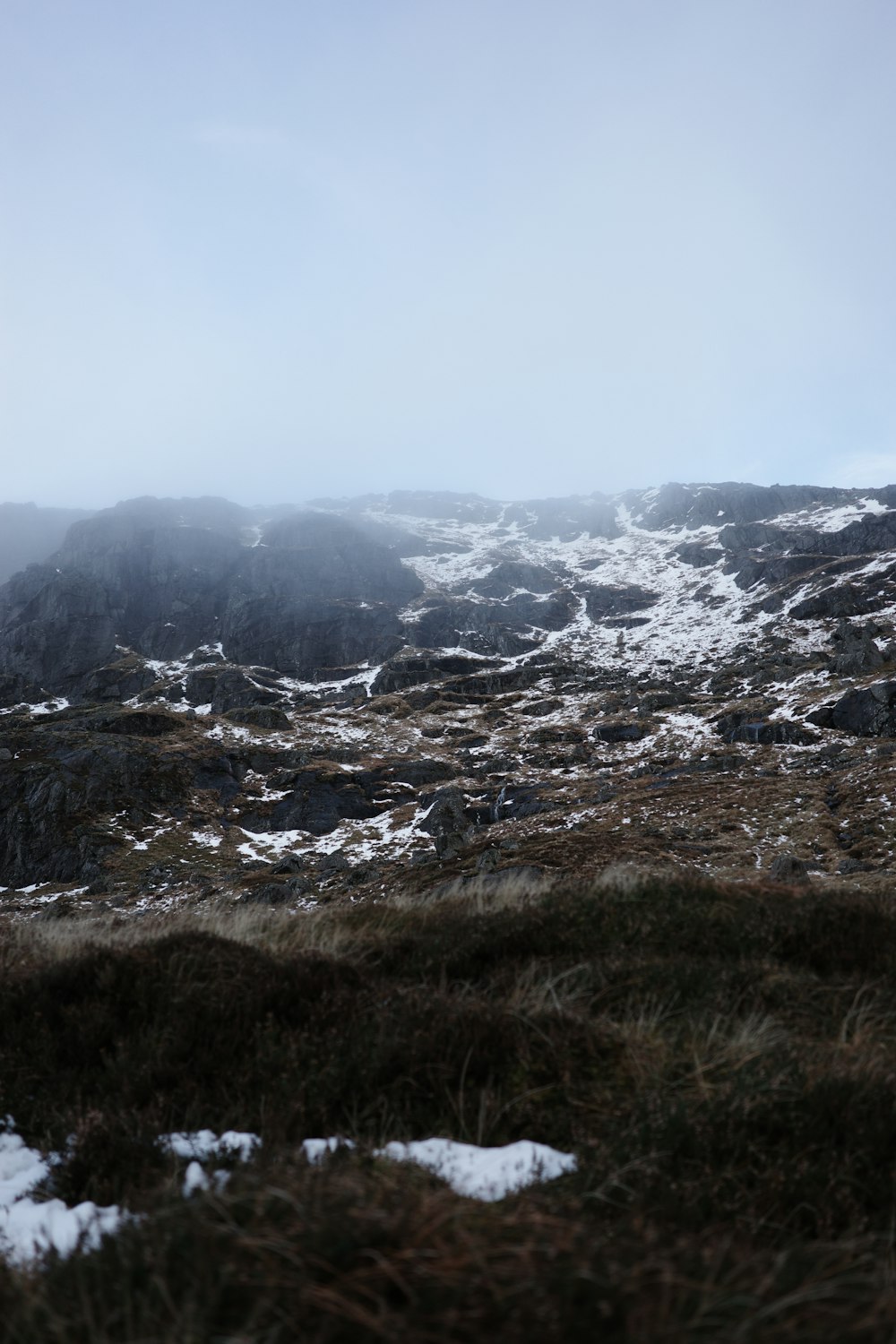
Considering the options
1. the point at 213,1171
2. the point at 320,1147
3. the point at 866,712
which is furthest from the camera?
the point at 866,712

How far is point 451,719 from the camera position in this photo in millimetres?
72125

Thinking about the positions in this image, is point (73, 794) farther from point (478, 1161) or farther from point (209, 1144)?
point (478, 1161)

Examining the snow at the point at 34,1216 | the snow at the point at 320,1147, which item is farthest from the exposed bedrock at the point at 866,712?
the snow at the point at 34,1216

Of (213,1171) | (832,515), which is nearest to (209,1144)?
(213,1171)

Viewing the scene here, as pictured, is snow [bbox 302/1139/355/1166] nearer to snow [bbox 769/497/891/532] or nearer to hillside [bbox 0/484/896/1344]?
hillside [bbox 0/484/896/1344]

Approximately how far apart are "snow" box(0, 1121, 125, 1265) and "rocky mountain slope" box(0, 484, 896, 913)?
664 centimetres

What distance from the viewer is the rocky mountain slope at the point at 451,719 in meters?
27.1

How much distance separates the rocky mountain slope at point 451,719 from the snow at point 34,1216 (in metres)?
6.64

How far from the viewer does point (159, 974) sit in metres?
4.83

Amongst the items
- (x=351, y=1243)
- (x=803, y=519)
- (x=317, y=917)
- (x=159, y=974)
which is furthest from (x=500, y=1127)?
(x=803, y=519)

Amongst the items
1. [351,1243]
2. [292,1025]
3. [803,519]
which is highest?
[803,519]

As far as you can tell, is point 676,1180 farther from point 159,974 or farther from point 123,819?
point 123,819

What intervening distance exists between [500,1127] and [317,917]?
4290mm

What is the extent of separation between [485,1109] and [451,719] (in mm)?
68864
